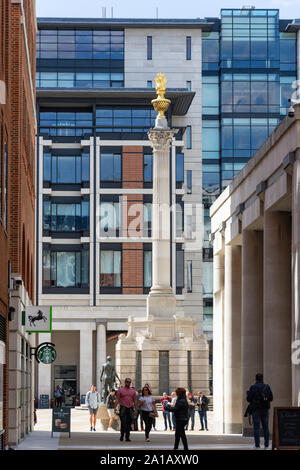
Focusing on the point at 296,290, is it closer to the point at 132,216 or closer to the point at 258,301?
the point at 258,301

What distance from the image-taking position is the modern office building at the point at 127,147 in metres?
93.9

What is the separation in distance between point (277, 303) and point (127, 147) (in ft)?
199

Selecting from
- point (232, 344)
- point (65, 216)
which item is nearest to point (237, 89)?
point (65, 216)

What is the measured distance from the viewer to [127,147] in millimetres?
94375

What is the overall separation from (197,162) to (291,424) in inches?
3214

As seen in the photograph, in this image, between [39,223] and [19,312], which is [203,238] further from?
[19,312]

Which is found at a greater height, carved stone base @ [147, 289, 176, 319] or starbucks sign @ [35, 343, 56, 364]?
carved stone base @ [147, 289, 176, 319]

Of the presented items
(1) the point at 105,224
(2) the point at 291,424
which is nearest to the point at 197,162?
(1) the point at 105,224

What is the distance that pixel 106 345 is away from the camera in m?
94.6

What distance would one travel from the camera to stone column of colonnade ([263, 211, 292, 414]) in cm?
3428

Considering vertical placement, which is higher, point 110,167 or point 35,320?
point 110,167

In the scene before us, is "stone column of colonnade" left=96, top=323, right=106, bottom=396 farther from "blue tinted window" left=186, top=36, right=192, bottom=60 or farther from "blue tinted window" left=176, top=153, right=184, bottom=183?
"blue tinted window" left=186, top=36, right=192, bottom=60

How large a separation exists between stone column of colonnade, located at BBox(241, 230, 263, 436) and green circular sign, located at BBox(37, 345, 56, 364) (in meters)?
6.87

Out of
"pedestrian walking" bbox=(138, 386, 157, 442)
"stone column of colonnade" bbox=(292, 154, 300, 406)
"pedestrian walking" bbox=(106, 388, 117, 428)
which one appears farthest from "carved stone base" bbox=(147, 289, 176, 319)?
"stone column of colonnade" bbox=(292, 154, 300, 406)
